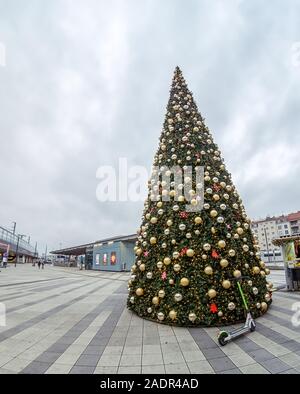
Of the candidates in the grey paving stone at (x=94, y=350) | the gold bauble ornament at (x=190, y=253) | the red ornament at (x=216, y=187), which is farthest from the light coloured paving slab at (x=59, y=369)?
the red ornament at (x=216, y=187)

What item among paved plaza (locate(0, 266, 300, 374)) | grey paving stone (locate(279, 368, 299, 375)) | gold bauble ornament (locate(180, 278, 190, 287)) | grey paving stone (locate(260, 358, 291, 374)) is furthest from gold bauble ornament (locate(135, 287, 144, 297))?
grey paving stone (locate(279, 368, 299, 375))

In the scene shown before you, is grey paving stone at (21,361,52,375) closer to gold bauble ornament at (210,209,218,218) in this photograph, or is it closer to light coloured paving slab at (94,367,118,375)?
light coloured paving slab at (94,367,118,375)

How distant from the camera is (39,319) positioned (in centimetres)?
586

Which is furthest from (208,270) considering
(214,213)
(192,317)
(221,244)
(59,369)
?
(59,369)

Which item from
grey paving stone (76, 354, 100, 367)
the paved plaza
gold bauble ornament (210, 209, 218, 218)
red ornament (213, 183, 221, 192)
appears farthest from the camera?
red ornament (213, 183, 221, 192)

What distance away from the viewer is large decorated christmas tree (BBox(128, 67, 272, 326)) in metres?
5.05

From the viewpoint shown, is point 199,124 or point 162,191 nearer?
point 162,191

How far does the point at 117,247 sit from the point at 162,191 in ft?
85.2

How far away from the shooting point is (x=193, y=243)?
217 inches

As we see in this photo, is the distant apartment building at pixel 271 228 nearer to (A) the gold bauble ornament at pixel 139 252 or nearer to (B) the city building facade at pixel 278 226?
(B) the city building facade at pixel 278 226

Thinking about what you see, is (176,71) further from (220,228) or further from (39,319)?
(39,319)

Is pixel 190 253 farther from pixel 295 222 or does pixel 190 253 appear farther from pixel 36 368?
pixel 295 222

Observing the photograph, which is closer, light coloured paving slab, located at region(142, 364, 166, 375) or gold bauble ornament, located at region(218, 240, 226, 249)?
light coloured paving slab, located at region(142, 364, 166, 375)
